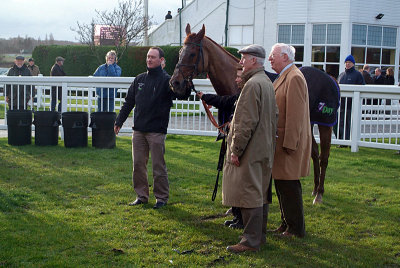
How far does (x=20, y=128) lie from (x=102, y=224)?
21.0ft

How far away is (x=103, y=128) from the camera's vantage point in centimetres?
1138

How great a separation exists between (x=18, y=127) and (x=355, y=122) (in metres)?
7.55

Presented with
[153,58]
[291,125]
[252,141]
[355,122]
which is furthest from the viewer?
[355,122]

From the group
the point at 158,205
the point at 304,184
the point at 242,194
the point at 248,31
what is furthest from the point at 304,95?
the point at 248,31

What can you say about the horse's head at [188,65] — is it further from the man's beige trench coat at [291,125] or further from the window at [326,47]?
the window at [326,47]

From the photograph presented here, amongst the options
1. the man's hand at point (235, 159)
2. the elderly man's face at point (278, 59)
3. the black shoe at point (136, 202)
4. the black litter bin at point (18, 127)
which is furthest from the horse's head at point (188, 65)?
the black litter bin at point (18, 127)

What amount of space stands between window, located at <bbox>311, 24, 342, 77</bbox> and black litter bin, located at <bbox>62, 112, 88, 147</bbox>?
53.3 ft

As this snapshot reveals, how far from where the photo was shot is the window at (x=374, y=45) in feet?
82.0

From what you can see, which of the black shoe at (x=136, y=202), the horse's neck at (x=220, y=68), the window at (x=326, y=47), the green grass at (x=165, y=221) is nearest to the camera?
the green grass at (x=165, y=221)

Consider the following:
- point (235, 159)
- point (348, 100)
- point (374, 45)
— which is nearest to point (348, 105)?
point (348, 100)

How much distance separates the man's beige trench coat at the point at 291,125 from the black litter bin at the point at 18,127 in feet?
25.4

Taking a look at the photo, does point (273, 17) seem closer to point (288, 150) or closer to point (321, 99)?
point (321, 99)

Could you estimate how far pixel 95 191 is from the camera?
299 inches

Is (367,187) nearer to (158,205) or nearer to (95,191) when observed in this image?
(158,205)
